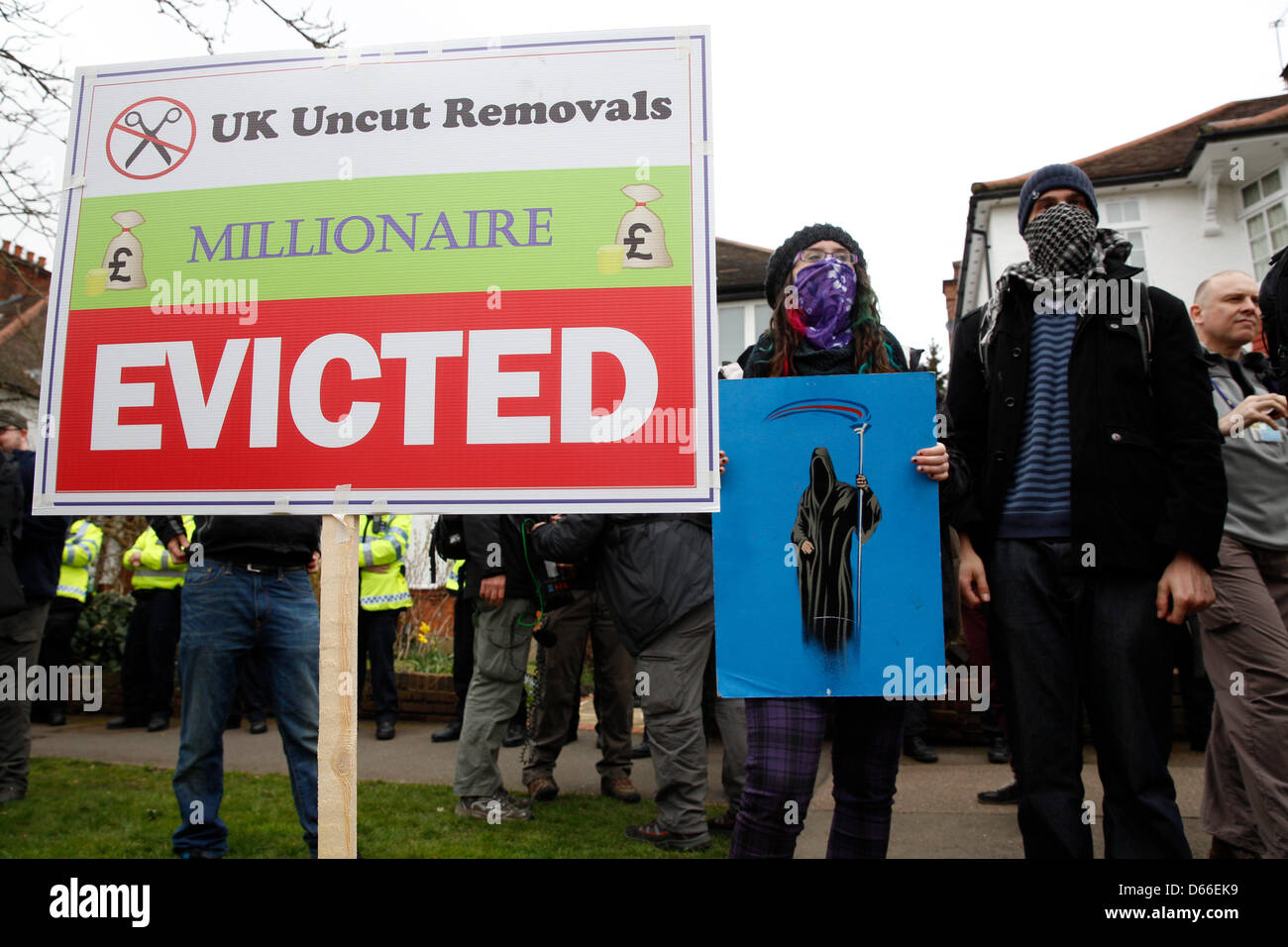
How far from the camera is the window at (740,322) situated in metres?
18.8

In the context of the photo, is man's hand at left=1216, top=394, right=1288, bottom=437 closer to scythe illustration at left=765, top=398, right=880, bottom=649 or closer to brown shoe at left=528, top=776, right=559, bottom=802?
scythe illustration at left=765, top=398, right=880, bottom=649

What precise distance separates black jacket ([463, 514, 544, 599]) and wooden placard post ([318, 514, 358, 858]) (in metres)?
2.39

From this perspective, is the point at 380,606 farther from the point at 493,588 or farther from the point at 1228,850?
the point at 1228,850

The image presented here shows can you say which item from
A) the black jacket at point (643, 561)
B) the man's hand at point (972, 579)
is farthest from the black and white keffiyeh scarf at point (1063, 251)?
the black jacket at point (643, 561)

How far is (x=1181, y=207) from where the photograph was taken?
2011 centimetres

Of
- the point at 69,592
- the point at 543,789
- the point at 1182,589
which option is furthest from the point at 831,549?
the point at 69,592

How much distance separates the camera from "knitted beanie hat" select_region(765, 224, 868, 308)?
287 centimetres

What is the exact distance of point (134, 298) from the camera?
7.97ft

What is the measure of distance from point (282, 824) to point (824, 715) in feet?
10.5

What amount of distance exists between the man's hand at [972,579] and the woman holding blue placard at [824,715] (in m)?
0.28

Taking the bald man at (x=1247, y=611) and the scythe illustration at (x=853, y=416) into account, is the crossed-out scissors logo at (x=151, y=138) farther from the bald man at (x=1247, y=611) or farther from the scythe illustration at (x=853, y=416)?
the bald man at (x=1247, y=611)

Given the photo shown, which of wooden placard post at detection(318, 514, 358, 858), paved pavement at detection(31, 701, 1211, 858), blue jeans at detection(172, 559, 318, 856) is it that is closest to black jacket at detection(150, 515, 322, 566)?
blue jeans at detection(172, 559, 318, 856)
